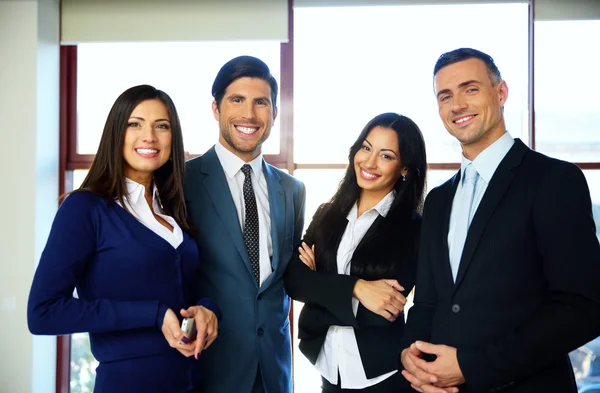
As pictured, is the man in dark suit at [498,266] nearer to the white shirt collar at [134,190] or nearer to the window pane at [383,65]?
the white shirt collar at [134,190]

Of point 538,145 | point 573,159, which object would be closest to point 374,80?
point 538,145

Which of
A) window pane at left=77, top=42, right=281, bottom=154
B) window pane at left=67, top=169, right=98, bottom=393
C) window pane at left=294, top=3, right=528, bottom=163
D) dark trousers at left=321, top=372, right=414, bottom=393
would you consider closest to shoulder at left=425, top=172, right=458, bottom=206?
dark trousers at left=321, top=372, right=414, bottom=393

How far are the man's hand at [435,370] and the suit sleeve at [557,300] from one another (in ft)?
0.14

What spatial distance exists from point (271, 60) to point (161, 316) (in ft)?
7.81

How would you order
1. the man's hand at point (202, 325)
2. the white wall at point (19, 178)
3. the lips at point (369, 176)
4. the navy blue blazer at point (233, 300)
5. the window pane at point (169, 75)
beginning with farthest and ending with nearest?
the window pane at point (169, 75)
the white wall at point (19, 178)
the lips at point (369, 176)
the navy blue blazer at point (233, 300)
the man's hand at point (202, 325)

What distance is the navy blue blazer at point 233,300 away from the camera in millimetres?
2104

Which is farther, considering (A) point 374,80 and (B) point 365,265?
(A) point 374,80

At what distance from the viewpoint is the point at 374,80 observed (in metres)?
3.53

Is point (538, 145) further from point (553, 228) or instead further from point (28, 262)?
point (28, 262)

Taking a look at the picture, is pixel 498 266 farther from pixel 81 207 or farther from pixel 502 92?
pixel 81 207

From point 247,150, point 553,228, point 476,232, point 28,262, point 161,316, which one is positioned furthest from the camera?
point 28,262

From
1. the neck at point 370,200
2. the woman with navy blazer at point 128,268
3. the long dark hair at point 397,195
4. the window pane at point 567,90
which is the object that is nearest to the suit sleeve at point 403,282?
the long dark hair at point 397,195

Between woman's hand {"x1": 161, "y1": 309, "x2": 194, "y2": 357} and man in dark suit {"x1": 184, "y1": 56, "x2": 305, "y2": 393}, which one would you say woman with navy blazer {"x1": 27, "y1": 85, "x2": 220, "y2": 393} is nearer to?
woman's hand {"x1": 161, "y1": 309, "x2": 194, "y2": 357}

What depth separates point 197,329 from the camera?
166 cm
